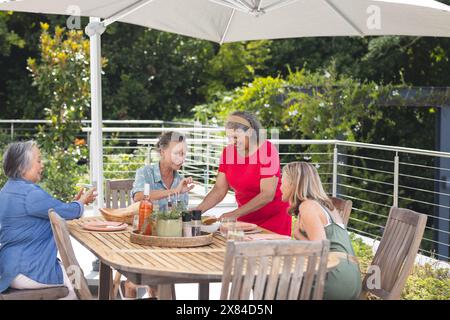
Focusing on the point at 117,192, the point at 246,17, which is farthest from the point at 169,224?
the point at 246,17

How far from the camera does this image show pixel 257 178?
15.2 feet

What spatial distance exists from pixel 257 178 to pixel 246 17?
1551 millimetres

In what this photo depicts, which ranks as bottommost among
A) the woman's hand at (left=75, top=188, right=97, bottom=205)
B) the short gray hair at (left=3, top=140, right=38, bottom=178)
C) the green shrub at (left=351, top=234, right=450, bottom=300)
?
the green shrub at (left=351, top=234, right=450, bottom=300)

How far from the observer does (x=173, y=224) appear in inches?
146

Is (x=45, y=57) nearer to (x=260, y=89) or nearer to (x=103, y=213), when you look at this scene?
(x=260, y=89)

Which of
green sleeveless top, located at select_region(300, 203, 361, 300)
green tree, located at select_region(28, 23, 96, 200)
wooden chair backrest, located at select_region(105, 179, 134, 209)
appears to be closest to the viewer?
green sleeveless top, located at select_region(300, 203, 361, 300)

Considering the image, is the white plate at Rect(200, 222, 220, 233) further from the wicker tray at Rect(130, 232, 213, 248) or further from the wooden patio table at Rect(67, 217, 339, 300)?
the wicker tray at Rect(130, 232, 213, 248)

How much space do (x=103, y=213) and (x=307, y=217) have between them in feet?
4.44

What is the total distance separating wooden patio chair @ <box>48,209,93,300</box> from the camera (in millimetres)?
3289

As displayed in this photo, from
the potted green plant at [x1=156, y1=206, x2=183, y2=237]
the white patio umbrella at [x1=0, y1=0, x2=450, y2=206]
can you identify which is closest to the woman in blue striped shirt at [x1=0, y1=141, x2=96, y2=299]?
the potted green plant at [x1=156, y1=206, x2=183, y2=237]

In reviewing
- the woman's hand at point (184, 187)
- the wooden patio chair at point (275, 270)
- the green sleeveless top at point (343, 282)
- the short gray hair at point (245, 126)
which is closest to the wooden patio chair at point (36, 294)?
the woman's hand at point (184, 187)

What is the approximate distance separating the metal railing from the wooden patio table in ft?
11.6

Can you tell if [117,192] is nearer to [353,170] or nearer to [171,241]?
[171,241]
